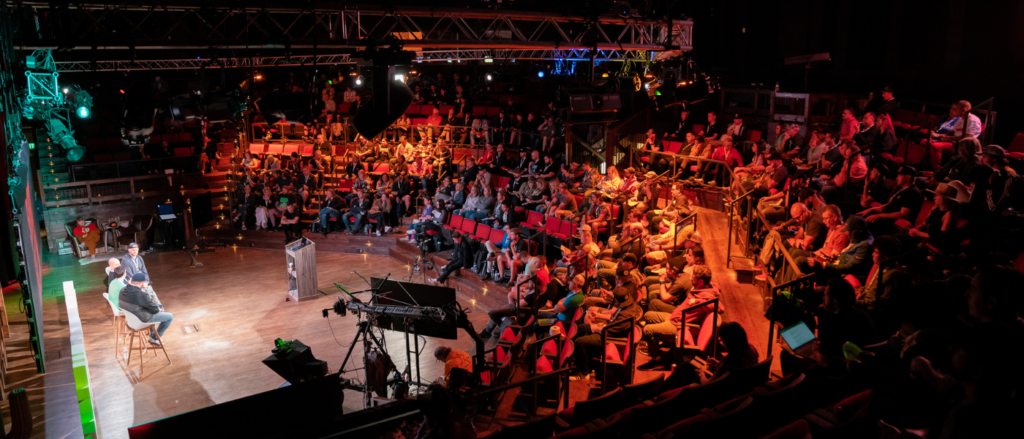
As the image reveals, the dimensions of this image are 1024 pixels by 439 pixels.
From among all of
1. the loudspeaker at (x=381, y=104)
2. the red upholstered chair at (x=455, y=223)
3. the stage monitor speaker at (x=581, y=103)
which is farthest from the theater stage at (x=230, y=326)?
the stage monitor speaker at (x=581, y=103)

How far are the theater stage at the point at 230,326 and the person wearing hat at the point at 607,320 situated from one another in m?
0.27

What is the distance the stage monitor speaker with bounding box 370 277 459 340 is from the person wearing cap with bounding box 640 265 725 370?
71.5 inches

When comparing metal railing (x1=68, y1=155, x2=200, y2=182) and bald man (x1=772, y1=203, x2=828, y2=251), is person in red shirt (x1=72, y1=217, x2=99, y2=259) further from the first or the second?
bald man (x1=772, y1=203, x2=828, y2=251)

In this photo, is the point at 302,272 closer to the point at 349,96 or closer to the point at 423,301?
the point at 423,301

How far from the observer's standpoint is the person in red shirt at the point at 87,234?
1297 centimetres

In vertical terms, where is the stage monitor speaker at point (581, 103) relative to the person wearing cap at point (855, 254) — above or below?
above

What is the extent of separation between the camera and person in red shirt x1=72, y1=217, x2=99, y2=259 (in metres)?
13.0

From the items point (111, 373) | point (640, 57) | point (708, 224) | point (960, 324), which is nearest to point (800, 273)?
point (960, 324)

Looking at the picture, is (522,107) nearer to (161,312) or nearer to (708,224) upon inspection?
(708,224)

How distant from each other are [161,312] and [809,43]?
44.9 feet

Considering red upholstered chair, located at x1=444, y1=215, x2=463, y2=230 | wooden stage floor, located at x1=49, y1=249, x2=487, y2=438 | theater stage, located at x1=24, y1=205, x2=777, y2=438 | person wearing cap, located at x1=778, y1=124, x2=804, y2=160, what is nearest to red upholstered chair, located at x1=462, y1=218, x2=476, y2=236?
red upholstered chair, located at x1=444, y1=215, x2=463, y2=230

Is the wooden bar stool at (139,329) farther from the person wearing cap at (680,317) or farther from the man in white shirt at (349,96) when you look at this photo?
the man in white shirt at (349,96)

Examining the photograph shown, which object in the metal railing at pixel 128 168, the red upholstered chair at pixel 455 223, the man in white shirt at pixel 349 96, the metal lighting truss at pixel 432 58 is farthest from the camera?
the man in white shirt at pixel 349 96

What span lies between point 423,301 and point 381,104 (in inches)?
74.8
